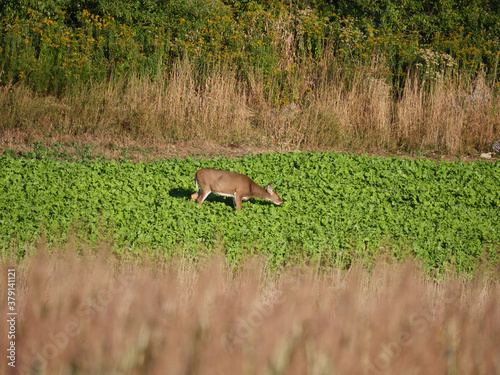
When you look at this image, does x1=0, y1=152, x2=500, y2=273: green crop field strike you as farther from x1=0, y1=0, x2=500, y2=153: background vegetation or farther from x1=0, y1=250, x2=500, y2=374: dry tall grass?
x1=0, y1=250, x2=500, y2=374: dry tall grass

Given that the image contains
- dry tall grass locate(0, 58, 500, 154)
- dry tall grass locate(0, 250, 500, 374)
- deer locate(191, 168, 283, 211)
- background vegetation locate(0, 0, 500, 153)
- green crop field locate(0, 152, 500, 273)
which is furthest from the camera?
background vegetation locate(0, 0, 500, 153)

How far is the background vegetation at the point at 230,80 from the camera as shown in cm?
1330

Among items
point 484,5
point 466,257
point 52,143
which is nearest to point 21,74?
point 52,143

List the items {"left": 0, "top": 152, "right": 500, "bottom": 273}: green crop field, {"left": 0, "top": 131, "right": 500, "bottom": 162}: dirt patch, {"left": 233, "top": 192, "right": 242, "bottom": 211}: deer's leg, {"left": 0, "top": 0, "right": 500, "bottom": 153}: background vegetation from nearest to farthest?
1. {"left": 0, "top": 152, "right": 500, "bottom": 273}: green crop field
2. {"left": 233, "top": 192, "right": 242, "bottom": 211}: deer's leg
3. {"left": 0, "top": 131, "right": 500, "bottom": 162}: dirt patch
4. {"left": 0, "top": 0, "right": 500, "bottom": 153}: background vegetation

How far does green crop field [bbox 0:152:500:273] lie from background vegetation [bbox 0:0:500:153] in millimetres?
2560

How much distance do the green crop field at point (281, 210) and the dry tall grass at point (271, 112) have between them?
2.33 metres

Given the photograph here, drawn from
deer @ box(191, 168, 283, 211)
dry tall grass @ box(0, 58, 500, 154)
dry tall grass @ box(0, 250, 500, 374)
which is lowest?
dry tall grass @ box(0, 58, 500, 154)

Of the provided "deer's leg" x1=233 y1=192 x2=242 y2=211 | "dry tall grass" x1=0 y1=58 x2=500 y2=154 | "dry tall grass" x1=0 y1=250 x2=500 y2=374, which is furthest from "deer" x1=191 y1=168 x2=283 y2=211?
"dry tall grass" x1=0 y1=250 x2=500 y2=374

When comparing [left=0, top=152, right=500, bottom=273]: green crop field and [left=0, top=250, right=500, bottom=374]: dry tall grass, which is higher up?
[left=0, top=250, right=500, bottom=374]: dry tall grass

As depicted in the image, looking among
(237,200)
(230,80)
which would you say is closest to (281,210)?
(237,200)

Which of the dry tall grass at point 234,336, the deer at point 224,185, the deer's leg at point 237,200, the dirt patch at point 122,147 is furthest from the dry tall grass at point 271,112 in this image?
the dry tall grass at point 234,336

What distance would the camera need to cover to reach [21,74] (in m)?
13.5

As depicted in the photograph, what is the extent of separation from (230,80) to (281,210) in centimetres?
614

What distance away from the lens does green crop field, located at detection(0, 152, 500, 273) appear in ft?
24.0
